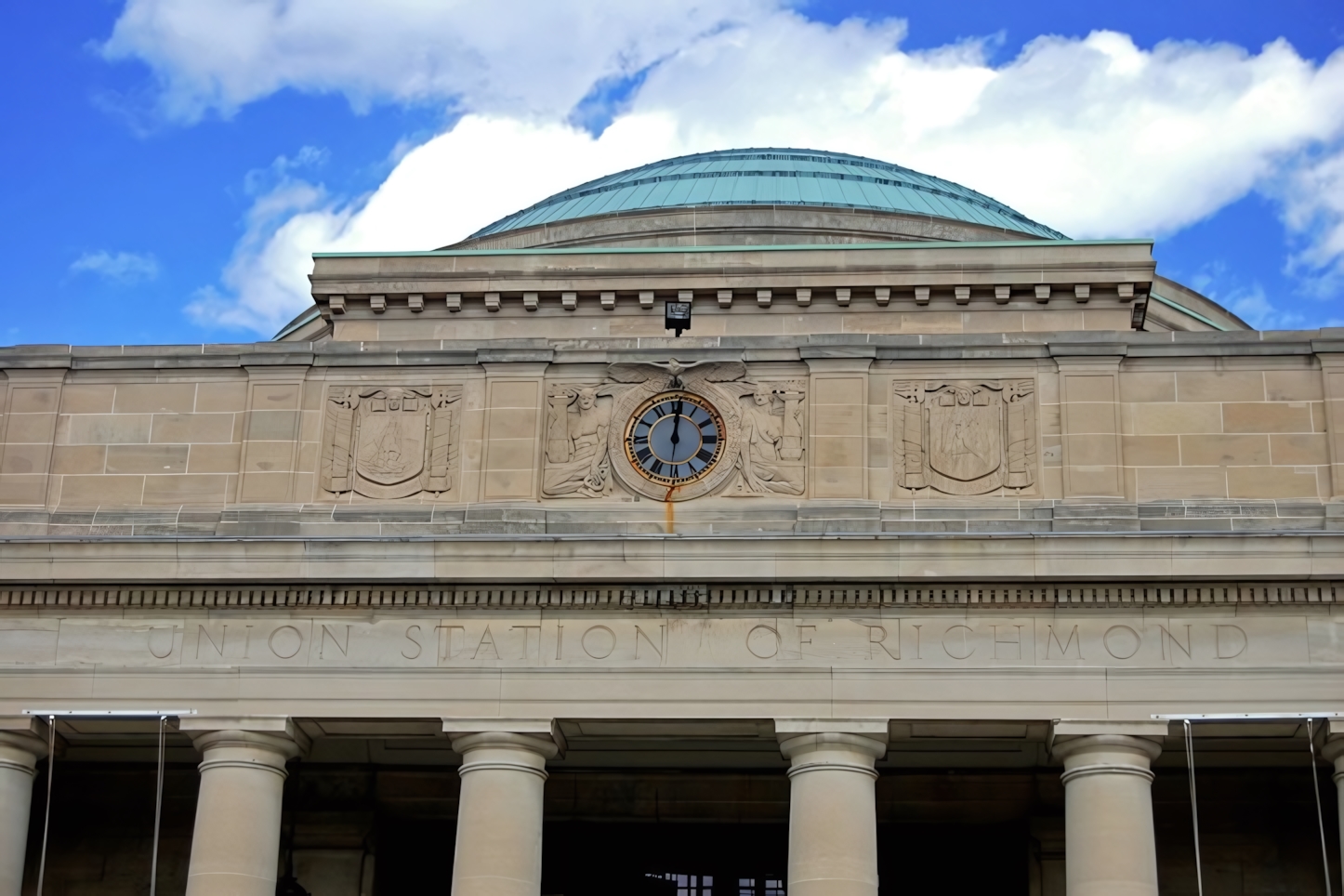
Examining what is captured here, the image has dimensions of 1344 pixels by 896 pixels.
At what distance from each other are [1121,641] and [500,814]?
1015 centimetres

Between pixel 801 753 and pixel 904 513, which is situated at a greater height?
pixel 904 513

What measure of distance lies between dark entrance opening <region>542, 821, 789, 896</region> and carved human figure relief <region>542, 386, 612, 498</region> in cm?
797

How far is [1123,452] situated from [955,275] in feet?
24.2

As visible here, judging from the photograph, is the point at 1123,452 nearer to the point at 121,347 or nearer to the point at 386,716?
the point at 386,716

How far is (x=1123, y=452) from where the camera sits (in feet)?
125

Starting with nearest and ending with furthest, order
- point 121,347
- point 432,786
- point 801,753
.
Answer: point 801,753, point 121,347, point 432,786

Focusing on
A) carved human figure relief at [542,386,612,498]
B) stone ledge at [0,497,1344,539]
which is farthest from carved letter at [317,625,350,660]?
carved human figure relief at [542,386,612,498]

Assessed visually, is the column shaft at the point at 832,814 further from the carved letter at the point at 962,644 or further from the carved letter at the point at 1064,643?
the carved letter at the point at 1064,643

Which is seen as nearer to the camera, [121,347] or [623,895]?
[121,347]

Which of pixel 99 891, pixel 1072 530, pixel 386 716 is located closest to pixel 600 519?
pixel 386 716

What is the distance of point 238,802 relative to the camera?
36.8 m

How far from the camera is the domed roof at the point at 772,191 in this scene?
59094mm

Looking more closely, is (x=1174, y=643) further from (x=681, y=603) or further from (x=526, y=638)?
(x=526, y=638)

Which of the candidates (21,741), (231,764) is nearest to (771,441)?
(231,764)
